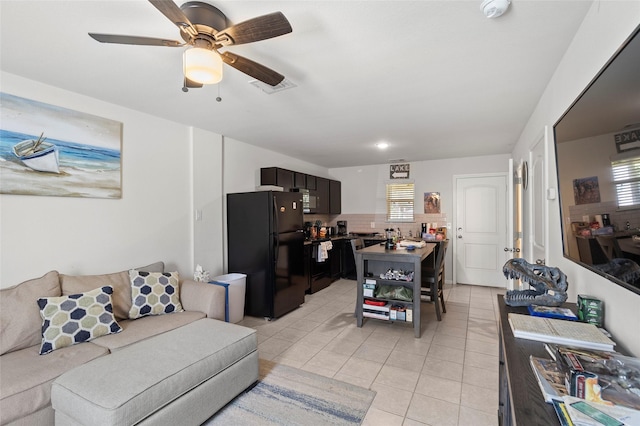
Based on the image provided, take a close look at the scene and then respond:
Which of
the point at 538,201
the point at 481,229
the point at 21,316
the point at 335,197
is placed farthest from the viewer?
the point at 335,197

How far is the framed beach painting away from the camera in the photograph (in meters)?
2.30

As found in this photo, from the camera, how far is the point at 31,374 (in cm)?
172

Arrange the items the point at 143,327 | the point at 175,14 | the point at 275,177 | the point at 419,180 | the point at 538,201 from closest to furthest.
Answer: the point at 175,14, the point at 143,327, the point at 538,201, the point at 275,177, the point at 419,180

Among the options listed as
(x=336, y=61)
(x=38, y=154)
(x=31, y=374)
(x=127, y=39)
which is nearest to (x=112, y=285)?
(x=31, y=374)

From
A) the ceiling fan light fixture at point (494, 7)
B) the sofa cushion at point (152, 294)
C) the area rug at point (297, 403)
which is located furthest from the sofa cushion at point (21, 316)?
the ceiling fan light fixture at point (494, 7)

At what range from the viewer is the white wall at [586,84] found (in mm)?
1143

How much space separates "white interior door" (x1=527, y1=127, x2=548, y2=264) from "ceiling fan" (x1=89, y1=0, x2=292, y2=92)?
230 centimetres

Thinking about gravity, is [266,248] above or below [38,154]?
below

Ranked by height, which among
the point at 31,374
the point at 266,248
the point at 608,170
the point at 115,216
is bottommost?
the point at 31,374

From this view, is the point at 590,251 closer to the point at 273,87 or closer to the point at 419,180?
the point at 273,87

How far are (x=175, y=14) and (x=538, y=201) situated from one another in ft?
10.2

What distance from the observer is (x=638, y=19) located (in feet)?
3.52

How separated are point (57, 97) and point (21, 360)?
2105mm

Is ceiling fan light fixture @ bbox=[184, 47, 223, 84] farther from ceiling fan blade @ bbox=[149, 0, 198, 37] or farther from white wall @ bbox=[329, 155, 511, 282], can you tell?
white wall @ bbox=[329, 155, 511, 282]
